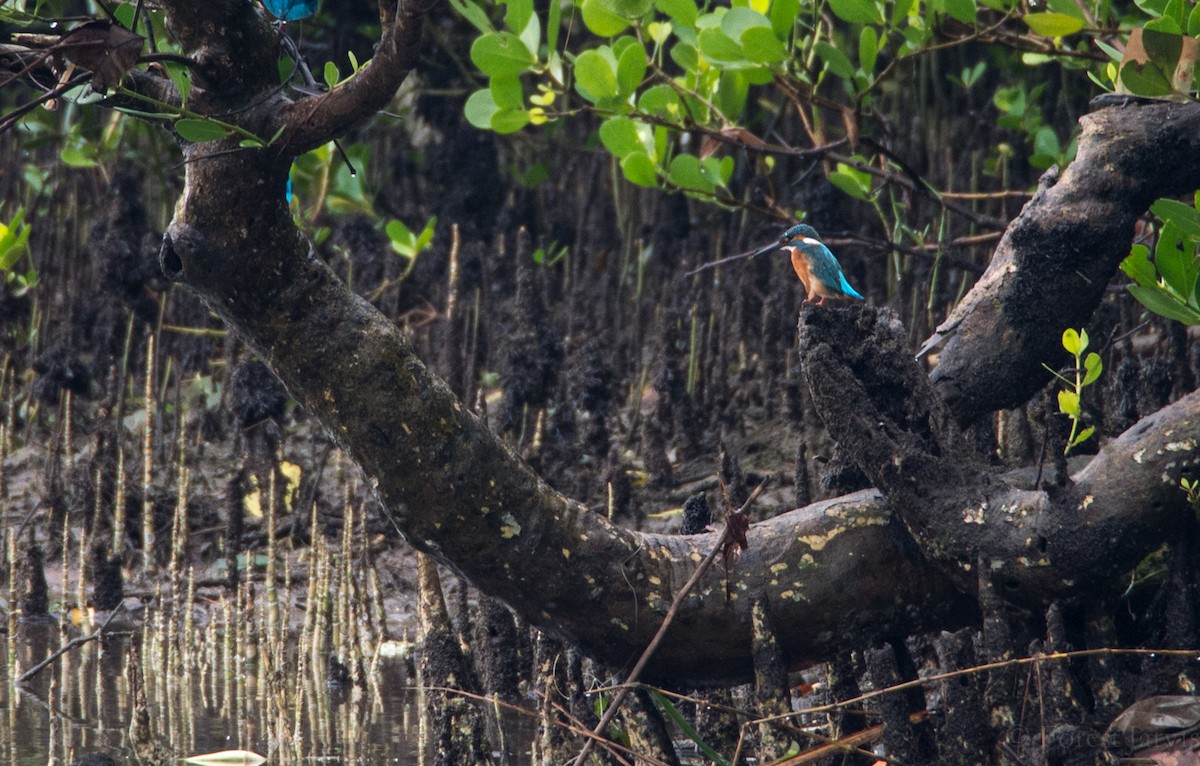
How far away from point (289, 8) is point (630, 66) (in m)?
1.19

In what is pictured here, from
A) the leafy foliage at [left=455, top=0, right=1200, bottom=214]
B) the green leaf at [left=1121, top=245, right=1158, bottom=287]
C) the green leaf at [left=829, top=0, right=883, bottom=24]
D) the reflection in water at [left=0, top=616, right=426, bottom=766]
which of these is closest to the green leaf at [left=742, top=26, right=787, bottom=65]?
the leafy foliage at [left=455, top=0, right=1200, bottom=214]

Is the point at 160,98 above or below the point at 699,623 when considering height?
above

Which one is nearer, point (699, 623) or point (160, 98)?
point (160, 98)

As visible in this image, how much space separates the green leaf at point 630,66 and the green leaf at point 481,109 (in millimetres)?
357

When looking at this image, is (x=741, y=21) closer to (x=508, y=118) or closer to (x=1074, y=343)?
(x=508, y=118)

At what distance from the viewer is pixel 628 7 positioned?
3.20 meters

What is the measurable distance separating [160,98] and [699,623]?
1248mm

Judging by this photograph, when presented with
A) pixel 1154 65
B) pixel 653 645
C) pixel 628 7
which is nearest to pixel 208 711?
pixel 653 645

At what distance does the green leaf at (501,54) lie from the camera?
3.18 metres

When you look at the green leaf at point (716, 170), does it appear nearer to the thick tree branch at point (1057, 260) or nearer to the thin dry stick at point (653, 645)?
the thick tree branch at point (1057, 260)

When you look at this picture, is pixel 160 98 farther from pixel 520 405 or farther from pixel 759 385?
pixel 759 385

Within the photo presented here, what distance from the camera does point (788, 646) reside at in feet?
8.05

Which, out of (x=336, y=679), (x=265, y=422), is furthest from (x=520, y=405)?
(x=336, y=679)

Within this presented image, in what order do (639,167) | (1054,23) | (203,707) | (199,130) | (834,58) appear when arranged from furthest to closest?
(639,167) → (834,58) → (203,707) → (1054,23) → (199,130)
